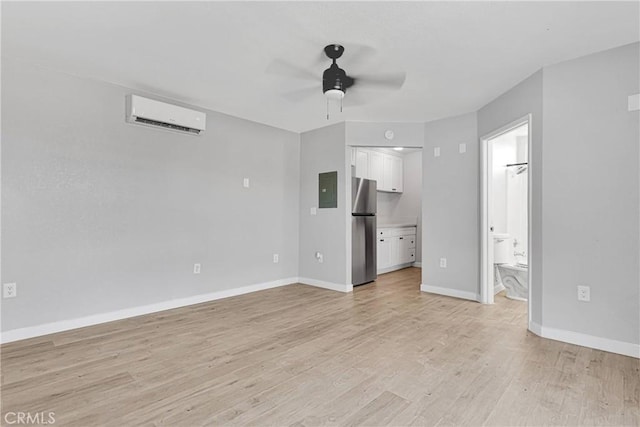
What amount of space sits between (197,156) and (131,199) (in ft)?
2.93

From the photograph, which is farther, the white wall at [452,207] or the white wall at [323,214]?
the white wall at [323,214]

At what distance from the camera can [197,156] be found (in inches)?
155

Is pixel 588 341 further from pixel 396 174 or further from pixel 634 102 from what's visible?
pixel 396 174

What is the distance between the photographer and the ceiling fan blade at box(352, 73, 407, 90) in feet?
10.1

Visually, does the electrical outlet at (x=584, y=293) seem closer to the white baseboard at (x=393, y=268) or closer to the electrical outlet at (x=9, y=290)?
the white baseboard at (x=393, y=268)

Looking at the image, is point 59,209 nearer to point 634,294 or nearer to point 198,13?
point 198,13

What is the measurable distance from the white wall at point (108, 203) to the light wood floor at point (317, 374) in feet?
1.31

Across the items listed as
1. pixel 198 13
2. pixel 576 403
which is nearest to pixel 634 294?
pixel 576 403

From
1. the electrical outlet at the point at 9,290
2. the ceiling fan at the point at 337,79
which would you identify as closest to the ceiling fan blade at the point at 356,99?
the ceiling fan at the point at 337,79

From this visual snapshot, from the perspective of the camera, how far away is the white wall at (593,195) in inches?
98.1

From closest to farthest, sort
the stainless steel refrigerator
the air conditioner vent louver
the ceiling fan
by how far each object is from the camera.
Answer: the ceiling fan → the air conditioner vent louver → the stainless steel refrigerator

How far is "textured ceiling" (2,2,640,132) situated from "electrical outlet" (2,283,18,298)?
1.88 m

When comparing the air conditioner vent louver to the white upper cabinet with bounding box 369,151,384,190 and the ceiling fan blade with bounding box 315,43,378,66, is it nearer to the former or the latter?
the ceiling fan blade with bounding box 315,43,378,66

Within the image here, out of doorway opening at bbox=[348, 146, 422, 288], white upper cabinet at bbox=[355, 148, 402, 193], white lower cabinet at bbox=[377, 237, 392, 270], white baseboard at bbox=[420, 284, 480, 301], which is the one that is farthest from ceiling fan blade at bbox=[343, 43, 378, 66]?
white lower cabinet at bbox=[377, 237, 392, 270]
